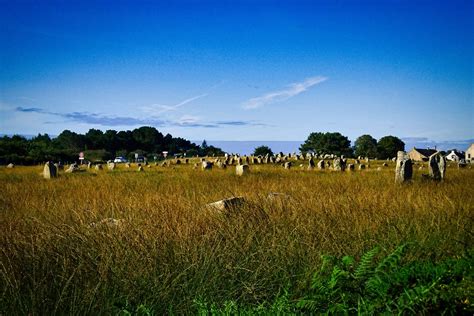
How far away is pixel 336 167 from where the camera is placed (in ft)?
82.0

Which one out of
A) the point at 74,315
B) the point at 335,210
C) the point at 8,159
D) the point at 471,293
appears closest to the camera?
the point at 471,293

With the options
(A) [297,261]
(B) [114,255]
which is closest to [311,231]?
(A) [297,261]

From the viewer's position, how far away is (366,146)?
3302 inches

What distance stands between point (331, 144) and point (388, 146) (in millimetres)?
11593

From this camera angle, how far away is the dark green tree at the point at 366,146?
3199 inches

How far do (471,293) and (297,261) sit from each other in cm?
202

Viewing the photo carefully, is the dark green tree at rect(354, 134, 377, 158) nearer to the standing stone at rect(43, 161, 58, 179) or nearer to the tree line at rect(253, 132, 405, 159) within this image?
the tree line at rect(253, 132, 405, 159)

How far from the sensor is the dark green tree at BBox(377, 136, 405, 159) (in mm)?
80625

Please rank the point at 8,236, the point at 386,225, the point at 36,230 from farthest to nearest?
the point at 386,225
the point at 36,230
the point at 8,236

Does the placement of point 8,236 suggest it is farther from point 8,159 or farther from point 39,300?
point 8,159

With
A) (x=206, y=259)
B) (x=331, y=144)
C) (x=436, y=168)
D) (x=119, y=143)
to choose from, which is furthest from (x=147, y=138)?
(x=206, y=259)

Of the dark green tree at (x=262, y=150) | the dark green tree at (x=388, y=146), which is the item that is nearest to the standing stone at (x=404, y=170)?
the dark green tree at (x=262, y=150)

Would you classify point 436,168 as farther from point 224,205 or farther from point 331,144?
point 331,144

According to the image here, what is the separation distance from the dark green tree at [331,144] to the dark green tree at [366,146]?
7.02ft
